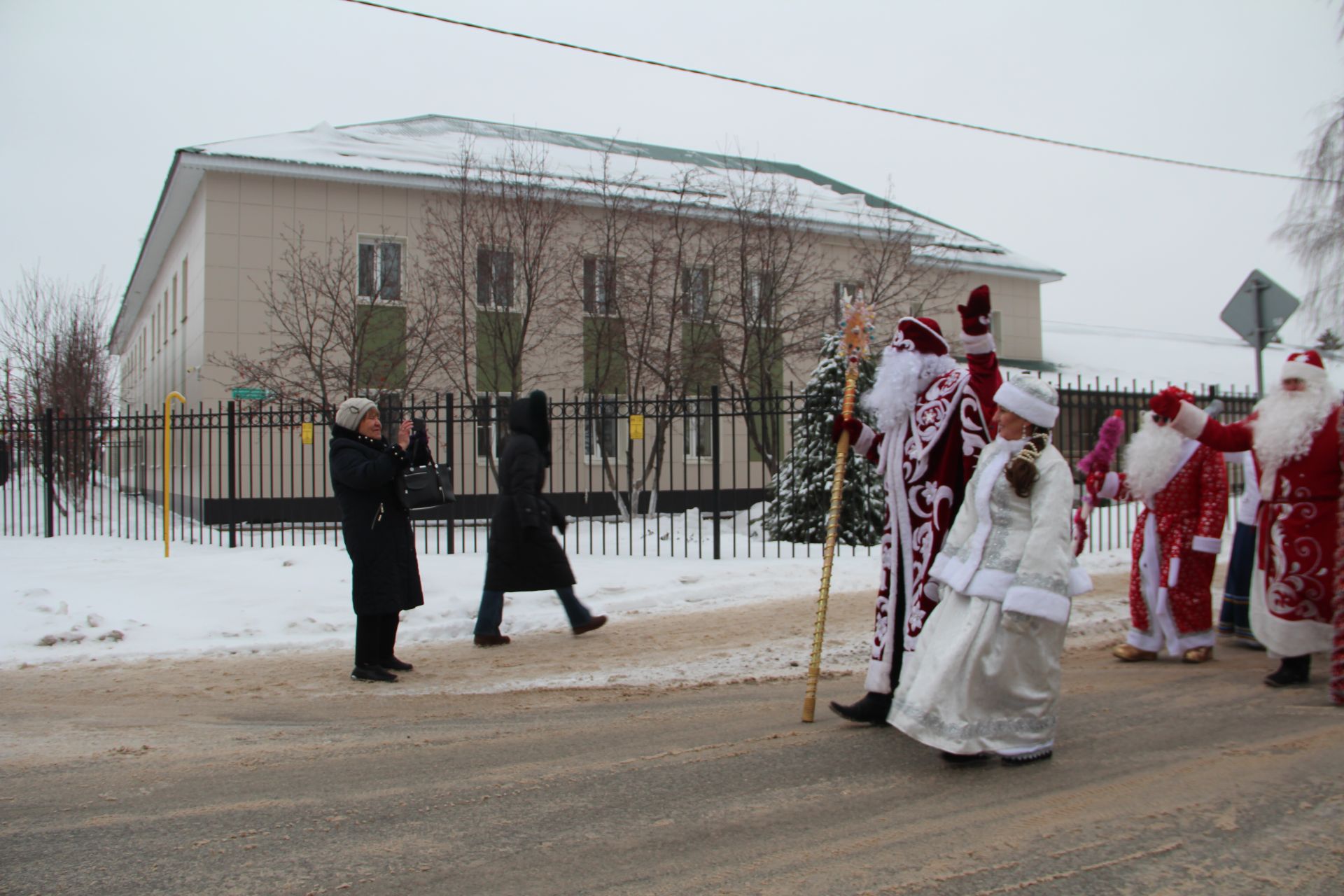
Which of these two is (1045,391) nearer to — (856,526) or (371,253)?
(856,526)

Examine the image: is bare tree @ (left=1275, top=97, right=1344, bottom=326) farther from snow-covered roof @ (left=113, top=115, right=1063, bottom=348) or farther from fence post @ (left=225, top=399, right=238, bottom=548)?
fence post @ (left=225, top=399, right=238, bottom=548)

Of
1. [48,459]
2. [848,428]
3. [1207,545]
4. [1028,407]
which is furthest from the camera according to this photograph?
[48,459]

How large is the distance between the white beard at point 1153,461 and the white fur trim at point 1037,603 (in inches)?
128

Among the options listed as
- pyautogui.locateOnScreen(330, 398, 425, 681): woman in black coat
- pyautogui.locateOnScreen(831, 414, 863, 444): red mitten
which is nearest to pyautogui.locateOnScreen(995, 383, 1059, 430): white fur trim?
pyautogui.locateOnScreen(831, 414, 863, 444): red mitten

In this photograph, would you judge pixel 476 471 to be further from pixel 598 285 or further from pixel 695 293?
pixel 695 293

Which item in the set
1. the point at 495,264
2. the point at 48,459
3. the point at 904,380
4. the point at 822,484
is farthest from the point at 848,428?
the point at 495,264

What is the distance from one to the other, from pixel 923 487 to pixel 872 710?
1.10 meters

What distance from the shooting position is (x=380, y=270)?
20.2 metres

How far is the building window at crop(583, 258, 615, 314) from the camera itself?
773 inches

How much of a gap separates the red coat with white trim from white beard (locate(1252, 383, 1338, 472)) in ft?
2.35

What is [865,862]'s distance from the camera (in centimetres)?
330

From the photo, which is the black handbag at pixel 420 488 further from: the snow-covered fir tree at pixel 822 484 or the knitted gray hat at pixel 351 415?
the snow-covered fir tree at pixel 822 484

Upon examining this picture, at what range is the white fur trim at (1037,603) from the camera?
163 inches

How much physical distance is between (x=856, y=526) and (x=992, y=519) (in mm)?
8604
